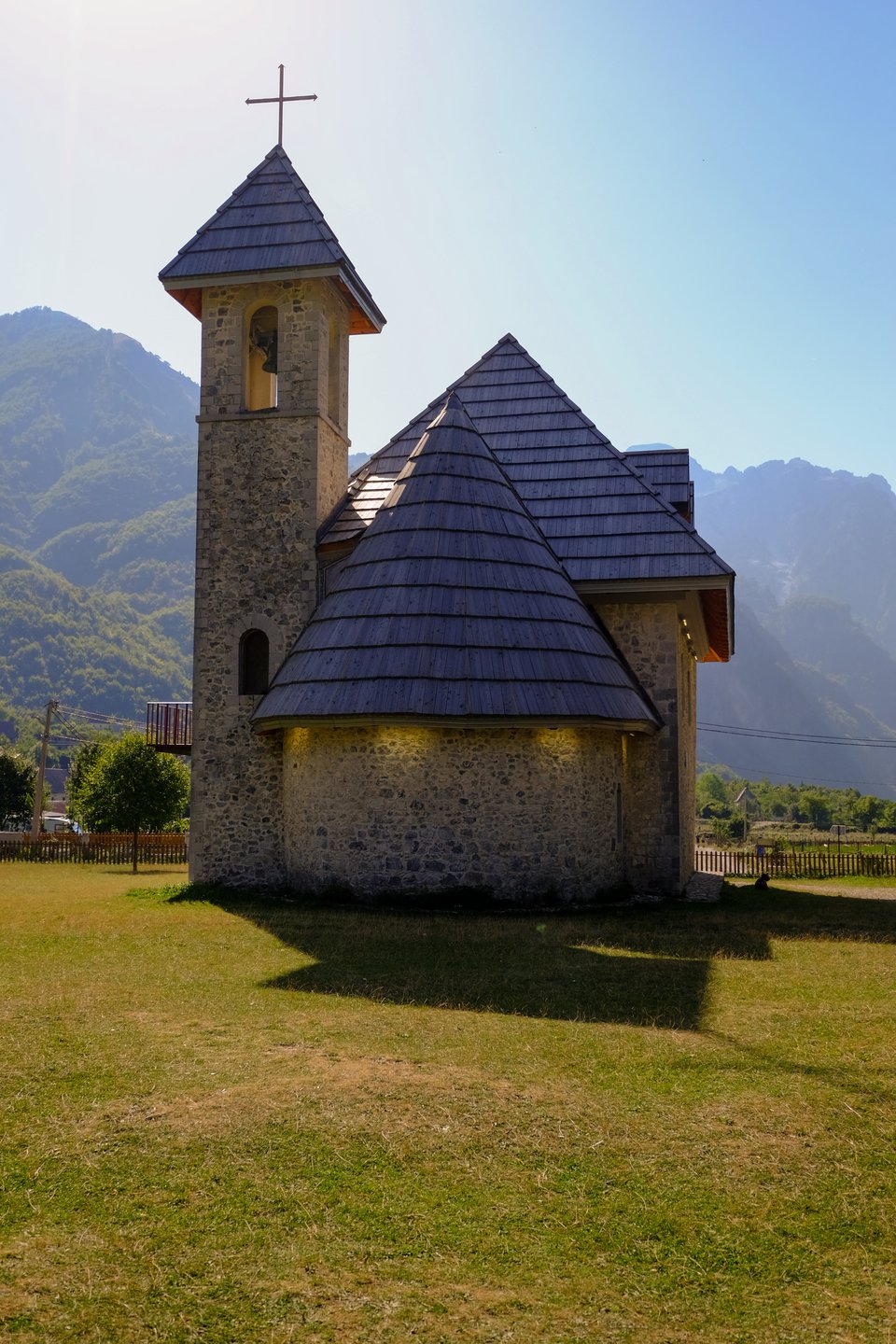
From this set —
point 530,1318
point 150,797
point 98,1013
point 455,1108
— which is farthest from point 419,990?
point 150,797

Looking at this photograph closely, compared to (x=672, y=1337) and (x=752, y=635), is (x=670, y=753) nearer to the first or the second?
(x=672, y=1337)

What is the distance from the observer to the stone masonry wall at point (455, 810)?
563 inches

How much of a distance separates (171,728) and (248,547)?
573 centimetres

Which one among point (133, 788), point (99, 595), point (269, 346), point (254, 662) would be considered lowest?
point (133, 788)

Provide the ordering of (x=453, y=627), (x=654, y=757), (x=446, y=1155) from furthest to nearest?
(x=654, y=757)
(x=453, y=627)
(x=446, y=1155)

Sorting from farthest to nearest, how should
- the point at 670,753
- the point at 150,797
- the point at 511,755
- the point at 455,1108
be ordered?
1. the point at 150,797
2. the point at 670,753
3. the point at 511,755
4. the point at 455,1108

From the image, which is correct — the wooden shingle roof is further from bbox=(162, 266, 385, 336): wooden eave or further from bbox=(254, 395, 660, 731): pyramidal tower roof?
bbox=(162, 266, 385, 336): wooden eave

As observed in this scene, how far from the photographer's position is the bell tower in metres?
17.6

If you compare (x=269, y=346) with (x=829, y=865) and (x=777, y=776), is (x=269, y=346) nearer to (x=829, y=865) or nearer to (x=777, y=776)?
(x=829, y=865)

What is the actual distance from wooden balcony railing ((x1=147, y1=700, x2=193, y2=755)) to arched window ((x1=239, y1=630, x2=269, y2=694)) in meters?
3.97

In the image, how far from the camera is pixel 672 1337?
12.2ft

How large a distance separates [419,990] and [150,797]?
67.6ft

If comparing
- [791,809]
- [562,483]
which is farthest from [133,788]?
[791,809]

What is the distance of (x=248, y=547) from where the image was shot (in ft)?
59.3
